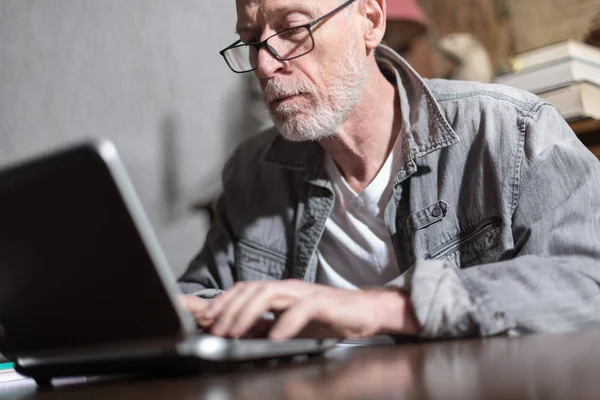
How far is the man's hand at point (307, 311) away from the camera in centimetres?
64

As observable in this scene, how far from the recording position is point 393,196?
1.18 m

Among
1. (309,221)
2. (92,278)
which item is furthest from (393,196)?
(92,278)

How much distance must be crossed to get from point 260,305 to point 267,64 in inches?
24.9

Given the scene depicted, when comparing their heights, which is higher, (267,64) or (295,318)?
(267,64)

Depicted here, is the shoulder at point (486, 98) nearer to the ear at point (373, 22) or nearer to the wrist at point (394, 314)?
the ear at point (373, 22)

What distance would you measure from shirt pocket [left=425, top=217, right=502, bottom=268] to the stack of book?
0.50m

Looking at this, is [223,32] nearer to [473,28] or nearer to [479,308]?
[473,28]

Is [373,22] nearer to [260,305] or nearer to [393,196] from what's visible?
[393,196]

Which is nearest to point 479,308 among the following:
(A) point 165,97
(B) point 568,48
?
(B) point 568,48

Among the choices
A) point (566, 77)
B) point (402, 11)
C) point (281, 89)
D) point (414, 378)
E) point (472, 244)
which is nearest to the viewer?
point (414, 378)

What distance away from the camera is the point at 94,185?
488mm

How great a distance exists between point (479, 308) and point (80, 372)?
42cm

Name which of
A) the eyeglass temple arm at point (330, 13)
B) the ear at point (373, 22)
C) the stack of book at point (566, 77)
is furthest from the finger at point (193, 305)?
the stack of book at point (566, 77)

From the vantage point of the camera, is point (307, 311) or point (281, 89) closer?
point (307, 311)
